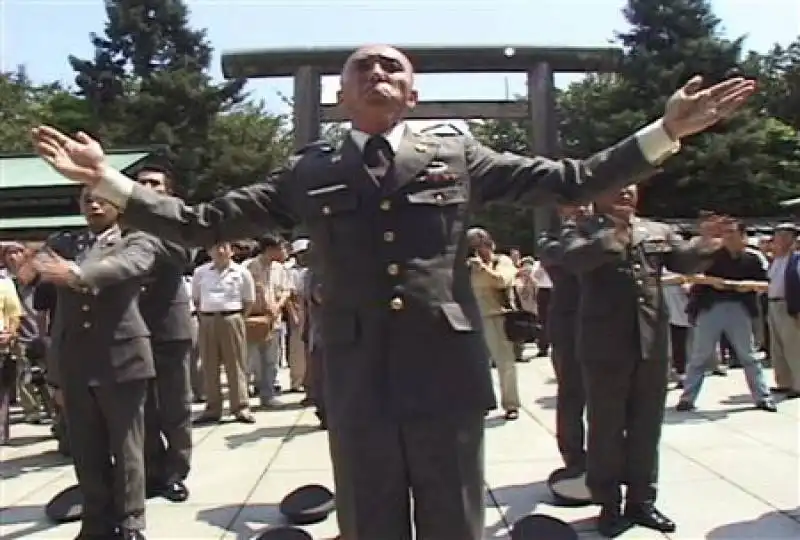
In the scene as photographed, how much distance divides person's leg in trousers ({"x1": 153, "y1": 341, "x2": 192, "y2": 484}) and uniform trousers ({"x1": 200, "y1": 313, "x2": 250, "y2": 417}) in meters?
2.89

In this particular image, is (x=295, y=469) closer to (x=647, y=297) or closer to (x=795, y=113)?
(x=647, y=297)

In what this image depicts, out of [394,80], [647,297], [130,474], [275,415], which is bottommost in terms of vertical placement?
[275,415]

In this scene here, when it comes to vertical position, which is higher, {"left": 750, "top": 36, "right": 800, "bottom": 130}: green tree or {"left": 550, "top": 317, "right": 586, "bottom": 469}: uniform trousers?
{"left": 750, "top": 36, "right": 800, "bottom": 130}: green tree

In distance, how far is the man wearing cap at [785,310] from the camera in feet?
32.1

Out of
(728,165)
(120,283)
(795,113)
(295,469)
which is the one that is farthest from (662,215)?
(120,283)

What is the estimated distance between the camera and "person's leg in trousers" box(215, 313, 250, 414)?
9.34m

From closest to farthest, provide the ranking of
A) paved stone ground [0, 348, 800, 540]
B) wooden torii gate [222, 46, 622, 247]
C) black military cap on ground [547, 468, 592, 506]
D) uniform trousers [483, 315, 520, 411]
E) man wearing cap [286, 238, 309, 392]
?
paved stone ground [0, 348, 800, 540]
black military cap on ground [547, 468, 592, 506]
uniform trousers [483, 315, 520, 411]
man wearing cap [286, 238, 309, 392]
wooden torii gate [222, 46, 622, 247]

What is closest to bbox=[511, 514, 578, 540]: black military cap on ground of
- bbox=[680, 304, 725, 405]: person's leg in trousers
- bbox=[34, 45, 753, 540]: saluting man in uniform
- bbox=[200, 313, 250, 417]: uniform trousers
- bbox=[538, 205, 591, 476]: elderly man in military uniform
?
bbox=[538, 205, 591, 476]: elderly man in military uniform

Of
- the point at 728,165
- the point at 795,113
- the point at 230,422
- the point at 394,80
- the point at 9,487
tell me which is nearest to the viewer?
the point at 394,80

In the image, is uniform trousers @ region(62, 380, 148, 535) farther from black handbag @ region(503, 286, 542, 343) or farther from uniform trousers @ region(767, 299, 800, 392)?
uniform trousers @ region(767, 299, 800, 392)

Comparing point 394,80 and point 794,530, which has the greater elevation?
point 394,80

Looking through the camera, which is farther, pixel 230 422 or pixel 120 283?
pixel 230 422

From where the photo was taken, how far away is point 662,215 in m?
30.0

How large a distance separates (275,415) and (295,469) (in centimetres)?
278
